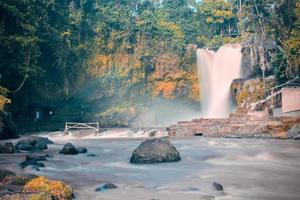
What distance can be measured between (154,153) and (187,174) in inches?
108

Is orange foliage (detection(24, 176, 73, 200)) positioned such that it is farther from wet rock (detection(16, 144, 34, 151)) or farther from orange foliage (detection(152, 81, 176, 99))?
orange foliage (detection(152, 81, 176, 99))

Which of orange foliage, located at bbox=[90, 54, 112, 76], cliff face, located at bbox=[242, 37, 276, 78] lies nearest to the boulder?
cliff face, located at bbox=[242, 37, 276, 78]

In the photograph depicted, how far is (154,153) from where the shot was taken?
15727 mm

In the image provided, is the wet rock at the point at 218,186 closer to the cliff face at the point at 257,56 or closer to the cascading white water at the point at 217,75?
the cliff face at the point at 257,56

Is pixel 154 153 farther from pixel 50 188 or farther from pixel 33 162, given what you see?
pixel 50 188

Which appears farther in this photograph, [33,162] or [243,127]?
[243,127]

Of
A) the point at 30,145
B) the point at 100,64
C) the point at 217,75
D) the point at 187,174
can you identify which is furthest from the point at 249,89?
the point at 187,174

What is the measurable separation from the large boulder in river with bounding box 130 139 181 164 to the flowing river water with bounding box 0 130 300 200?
1.26ft

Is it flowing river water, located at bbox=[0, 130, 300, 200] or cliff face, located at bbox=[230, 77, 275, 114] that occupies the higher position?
cliff face, located at bbox=[230, 77, 275, 114]

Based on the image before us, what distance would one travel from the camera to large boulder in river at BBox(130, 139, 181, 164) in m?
15.6

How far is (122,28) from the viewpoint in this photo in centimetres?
5062

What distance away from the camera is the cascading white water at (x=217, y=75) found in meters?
50.9

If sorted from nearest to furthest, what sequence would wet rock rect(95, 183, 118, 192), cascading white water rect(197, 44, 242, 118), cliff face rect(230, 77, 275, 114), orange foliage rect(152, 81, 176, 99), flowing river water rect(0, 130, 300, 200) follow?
flowing river water rect(0, 130, 300, 200) → wet rock rect(95, 183, 118, 192) → cliff face rect(230, 77, 275, 114) → cascading white water rect(197, 44, 242, 118) → orange foliage rect(152, 81, 176, 99)

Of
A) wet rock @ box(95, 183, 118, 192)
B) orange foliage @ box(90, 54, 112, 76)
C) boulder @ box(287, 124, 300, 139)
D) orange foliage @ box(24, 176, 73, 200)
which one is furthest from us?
orange foliage @ box(90, 54, 112, 76)
